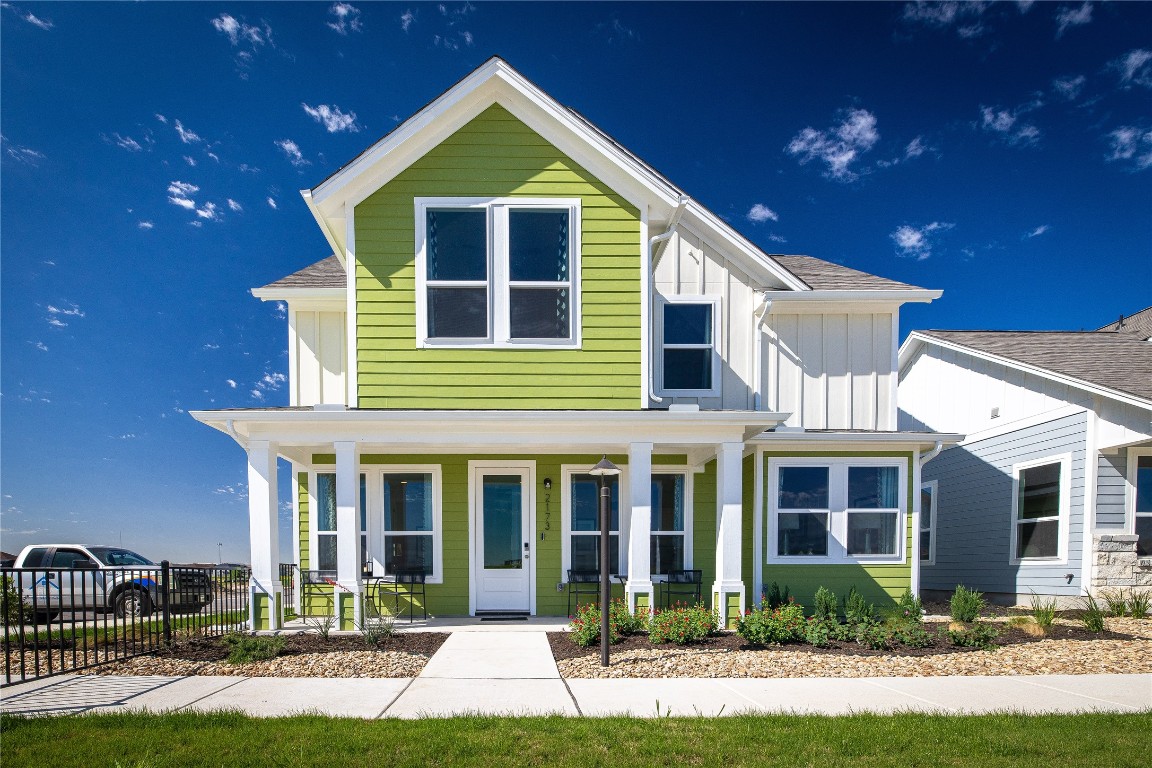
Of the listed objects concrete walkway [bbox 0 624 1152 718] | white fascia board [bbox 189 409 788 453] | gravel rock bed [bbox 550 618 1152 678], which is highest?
white fascia board [bbox 189 409 788 453]

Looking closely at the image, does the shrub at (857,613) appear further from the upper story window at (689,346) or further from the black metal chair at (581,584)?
the upper story window at (689,346)

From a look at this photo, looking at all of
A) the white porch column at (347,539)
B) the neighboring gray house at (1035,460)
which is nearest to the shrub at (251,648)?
the white porch column at (347,539)

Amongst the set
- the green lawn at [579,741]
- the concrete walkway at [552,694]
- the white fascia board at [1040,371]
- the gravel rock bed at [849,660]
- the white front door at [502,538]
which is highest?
the white fascia board at [1040,371]

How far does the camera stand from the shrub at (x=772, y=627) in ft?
26.2

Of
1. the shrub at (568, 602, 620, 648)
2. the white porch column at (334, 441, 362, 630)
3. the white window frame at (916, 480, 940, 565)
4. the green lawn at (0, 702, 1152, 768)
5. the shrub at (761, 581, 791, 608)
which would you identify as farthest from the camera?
the white window frame at (916, 480, 940, 565)

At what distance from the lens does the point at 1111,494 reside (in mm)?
11125

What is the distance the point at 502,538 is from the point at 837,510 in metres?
5.44

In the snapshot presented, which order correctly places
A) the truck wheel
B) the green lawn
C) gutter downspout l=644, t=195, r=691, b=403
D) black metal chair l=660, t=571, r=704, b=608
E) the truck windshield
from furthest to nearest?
1. the truck windshield
2. black metal chair l=660, t=571, r=704, b=608
3. gutter downspout l=644, t=195, r=691, b=403
4. the truck wheel
5. the green lawn

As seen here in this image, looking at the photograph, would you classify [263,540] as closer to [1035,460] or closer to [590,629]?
[590,629]

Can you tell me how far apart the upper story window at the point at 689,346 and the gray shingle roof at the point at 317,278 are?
18.0 ft

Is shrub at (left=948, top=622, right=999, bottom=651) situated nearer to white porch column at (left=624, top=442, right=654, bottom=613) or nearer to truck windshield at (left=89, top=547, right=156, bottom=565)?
white porch column at (left=624, top=442, right=654, bottom=613)

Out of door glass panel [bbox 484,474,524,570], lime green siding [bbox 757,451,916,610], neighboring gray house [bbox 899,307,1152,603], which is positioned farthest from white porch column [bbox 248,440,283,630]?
neighboring gray house [bbox 899,307,1152,603]

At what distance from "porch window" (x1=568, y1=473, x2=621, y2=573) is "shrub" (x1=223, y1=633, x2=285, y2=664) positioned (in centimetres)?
470

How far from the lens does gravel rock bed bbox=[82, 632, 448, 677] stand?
22.3 ft
